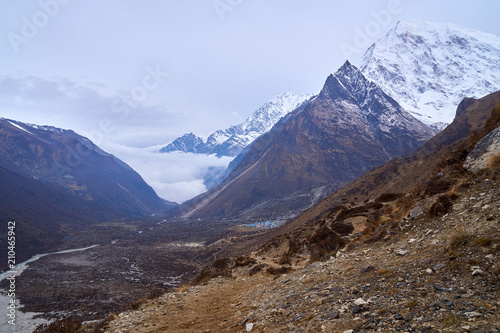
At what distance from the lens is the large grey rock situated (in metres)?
12.7

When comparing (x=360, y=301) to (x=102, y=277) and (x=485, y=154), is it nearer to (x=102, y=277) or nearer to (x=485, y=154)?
(x=485, y=154)

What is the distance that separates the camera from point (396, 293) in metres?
Result: 7.32

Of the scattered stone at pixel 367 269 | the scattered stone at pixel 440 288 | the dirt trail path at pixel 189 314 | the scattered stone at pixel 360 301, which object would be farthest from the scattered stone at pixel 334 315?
the dirt trail path at pixel 189 314

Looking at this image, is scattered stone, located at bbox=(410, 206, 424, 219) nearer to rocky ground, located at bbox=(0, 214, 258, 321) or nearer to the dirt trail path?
the dirt trail path

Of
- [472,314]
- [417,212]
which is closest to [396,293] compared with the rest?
[472,314]

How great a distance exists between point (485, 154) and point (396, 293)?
10601 mm

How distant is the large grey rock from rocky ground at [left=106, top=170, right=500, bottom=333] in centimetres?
152

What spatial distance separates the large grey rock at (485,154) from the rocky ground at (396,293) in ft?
4.98

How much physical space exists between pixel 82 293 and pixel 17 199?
158837 millimetres

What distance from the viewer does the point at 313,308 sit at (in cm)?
861

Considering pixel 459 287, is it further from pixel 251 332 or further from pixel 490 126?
pixel 490 126

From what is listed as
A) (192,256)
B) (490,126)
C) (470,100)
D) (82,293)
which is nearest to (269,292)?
(490,126)

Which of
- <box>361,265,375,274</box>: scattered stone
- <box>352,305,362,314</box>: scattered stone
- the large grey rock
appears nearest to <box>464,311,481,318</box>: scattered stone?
<box>352,305,362,314</box>: scattered stone

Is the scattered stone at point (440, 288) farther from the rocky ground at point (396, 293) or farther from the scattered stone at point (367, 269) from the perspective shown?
the scattered stone at point (367, 269)
